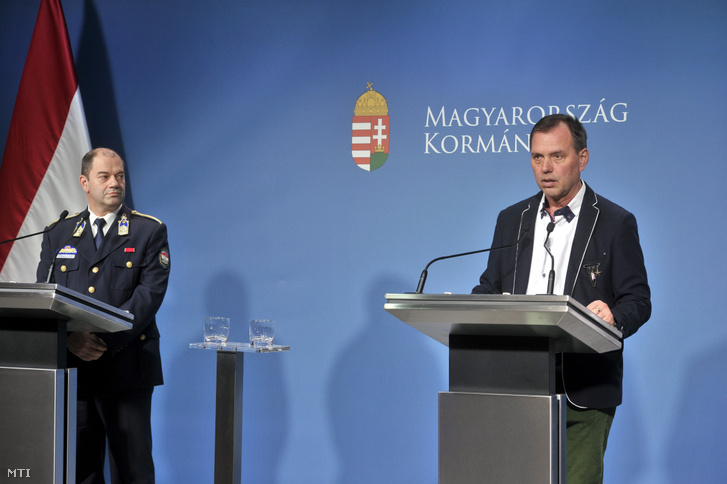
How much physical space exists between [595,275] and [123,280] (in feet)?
6.25

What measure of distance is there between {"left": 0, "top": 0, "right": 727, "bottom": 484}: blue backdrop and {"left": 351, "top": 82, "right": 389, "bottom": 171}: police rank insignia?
49 millimetres

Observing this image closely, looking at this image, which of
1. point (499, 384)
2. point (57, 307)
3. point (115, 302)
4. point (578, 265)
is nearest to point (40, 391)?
point (57, 307)

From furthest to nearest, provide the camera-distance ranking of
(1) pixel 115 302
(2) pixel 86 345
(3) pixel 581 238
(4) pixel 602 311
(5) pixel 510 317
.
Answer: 1. (1) pixel 115 302
2. (2) pixel 86 345
3. (3) pixel 581 238
4. (4) pixel 602 311
5. (5) pixel 510 317

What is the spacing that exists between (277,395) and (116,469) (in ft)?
4.09

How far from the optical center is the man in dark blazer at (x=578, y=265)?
7.84 ft

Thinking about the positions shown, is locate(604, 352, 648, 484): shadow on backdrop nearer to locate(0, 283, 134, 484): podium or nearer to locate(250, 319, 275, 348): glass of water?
locate(250, 319, 275, 348): glass of water

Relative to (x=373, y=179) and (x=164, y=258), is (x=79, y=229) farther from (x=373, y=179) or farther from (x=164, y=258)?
(x=373, y=179)

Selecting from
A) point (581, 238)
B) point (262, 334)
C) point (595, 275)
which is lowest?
point (262, 334)

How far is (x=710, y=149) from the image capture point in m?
3.79

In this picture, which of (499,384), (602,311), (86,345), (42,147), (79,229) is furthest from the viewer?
(42,147)

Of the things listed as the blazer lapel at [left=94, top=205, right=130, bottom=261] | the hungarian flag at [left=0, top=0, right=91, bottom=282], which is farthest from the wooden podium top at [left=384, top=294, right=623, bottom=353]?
the hungarian flag at [left=0, top=0, right=91, bottom=282]

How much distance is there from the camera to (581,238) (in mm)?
2543

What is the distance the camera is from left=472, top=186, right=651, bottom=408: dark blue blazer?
7.83 ft

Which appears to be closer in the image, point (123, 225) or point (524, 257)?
point (524, 257)
